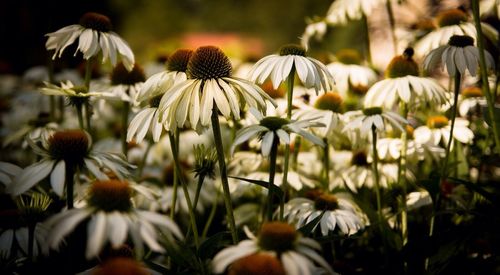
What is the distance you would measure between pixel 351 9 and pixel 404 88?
794mm

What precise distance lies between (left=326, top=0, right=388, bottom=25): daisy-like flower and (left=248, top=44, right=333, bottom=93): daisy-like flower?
89 centimetres

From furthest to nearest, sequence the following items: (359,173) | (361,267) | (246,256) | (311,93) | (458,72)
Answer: (311,93) < (359,173) < (361,267) < (458,72) < (246,256)

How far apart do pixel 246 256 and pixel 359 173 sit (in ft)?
3.90

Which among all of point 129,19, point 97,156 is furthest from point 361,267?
point 129,19

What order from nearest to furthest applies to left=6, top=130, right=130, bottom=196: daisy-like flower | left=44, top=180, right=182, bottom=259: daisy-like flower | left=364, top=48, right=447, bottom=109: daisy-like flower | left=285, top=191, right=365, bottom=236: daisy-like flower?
left=44, top=180, right=182, bottom=259: daisy-like flower → left=6, top=130, right=130, bottom=196: daisy-like flower → left=285, top=191, right=365, bottom=236: daisy-like flower → left=364, top=48, right=447, bottom=109: daisy-like flower

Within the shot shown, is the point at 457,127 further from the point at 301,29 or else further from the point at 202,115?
the point at 301,29

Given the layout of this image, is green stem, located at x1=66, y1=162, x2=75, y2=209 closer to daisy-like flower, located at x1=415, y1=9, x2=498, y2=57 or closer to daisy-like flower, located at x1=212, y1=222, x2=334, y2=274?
daisy-like flower, located at x1=212, y1=222, x2=334, y2=274

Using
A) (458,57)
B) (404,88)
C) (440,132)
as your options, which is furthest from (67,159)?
(440,132)

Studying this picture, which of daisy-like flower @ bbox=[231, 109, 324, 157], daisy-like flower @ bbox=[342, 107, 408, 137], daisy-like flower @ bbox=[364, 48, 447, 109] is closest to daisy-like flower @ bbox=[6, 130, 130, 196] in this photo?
daisy-like flower @ bbox=[231, 109, 324, 157]

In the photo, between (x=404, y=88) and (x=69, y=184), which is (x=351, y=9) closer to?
(x=404, y=88)

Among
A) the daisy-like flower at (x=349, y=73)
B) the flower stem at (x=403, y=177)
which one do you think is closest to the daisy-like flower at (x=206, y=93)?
the flower stem at (x=403, y=177)

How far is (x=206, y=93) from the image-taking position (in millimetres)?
1325

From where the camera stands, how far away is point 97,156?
1.32m

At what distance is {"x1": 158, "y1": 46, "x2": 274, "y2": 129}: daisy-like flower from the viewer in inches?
51.0
